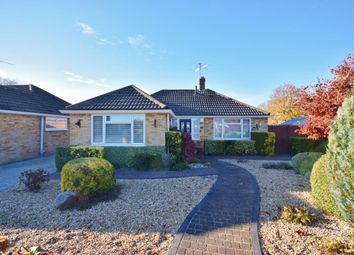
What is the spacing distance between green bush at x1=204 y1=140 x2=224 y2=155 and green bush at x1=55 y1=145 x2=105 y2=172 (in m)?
7.92

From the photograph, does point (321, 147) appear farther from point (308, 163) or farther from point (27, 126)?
point (27, 126)

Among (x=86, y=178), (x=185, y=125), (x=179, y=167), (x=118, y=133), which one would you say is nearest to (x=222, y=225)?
(x=86, y=178)

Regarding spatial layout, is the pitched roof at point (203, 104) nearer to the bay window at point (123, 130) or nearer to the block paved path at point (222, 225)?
the bay window at point (123, 130)

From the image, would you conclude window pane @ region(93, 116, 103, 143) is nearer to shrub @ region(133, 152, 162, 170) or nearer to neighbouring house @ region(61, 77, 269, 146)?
neighbouring house @ region(61, 77, 269, 146)

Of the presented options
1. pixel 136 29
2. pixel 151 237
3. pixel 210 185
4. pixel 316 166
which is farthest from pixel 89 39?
pixel 316 166

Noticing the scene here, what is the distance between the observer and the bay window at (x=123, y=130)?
1018 cm

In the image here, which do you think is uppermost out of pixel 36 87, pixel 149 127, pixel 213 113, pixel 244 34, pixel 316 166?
pixel 244 34

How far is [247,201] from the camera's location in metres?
5.47

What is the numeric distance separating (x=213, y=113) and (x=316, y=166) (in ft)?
33.6

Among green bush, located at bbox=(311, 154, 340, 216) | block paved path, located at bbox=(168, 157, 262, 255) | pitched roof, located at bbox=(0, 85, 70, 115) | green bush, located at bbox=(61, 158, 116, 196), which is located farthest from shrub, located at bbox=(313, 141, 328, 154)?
pitched roof, located at bbox=(0, 85, 70, 115)

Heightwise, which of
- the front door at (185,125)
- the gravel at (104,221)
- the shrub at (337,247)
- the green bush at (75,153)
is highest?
the front door at (185,125)

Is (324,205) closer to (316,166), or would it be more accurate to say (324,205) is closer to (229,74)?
(316,166)

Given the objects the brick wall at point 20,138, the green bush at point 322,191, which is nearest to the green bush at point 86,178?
the green bush at point 322,191

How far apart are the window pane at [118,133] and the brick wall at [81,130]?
1.07 meters
